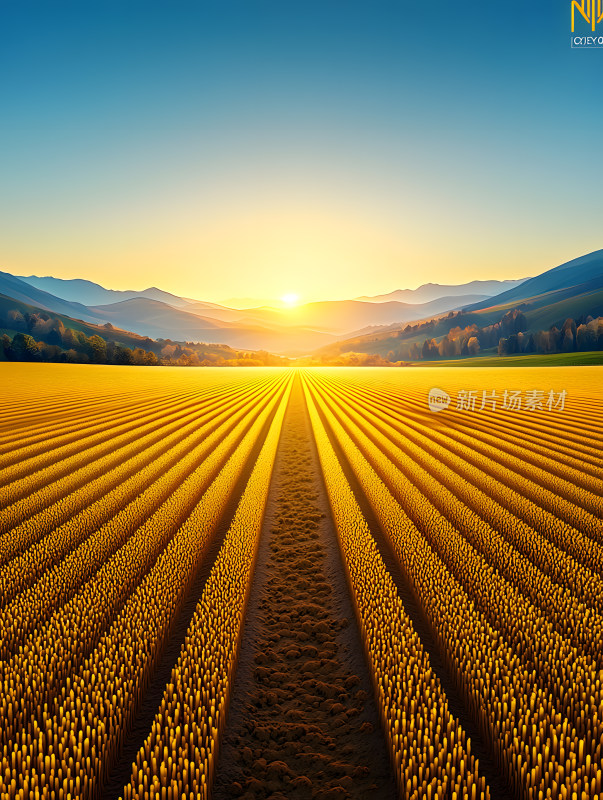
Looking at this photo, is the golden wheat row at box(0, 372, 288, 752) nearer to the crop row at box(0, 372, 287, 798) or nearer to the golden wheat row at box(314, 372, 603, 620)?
the crop row at box(0, 372, 287, 798)

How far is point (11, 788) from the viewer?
3.05m

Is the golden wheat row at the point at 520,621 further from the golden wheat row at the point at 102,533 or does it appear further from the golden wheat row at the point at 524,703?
the golden wheat row at the point at 102,533

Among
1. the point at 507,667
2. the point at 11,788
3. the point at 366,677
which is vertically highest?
the point at 11,788

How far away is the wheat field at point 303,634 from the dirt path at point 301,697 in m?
0.02

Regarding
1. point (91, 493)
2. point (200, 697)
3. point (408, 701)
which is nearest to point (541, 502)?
point (408, 701)

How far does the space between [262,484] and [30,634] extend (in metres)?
7.39

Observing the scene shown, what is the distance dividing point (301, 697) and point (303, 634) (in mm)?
1121

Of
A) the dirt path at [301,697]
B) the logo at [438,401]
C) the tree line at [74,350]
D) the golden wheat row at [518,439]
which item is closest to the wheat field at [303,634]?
the dirt path at [301,697]

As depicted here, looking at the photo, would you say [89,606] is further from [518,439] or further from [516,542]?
[518,439]

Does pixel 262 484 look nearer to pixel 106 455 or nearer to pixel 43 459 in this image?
pixel 106 455

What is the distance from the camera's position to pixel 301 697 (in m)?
4.73

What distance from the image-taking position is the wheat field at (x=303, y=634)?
347 centimetres

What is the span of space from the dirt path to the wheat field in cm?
2

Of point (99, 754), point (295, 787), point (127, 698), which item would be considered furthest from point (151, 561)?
point (295, 787)
